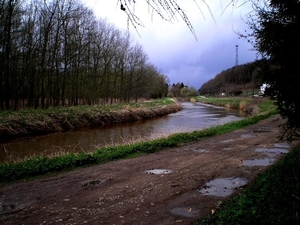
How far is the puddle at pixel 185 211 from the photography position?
15.5 feet

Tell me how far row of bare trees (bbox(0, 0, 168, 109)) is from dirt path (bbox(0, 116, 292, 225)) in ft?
42.0

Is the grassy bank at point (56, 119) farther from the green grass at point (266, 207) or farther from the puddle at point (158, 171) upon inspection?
the green grass at point (266, 207)

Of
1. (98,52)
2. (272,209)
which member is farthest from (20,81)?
(272,209)

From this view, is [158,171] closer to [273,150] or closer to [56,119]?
[273,150]

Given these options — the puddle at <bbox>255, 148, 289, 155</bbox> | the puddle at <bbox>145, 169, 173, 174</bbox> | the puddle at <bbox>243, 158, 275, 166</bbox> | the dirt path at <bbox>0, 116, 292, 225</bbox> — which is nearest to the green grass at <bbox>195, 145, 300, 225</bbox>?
the dirt path at <bbox>0, 116, 292, 225</bbox>

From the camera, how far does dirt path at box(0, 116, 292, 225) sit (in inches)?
188

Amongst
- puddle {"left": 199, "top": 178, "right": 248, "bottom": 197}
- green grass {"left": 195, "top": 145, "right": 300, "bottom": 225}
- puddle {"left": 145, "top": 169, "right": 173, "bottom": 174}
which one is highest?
green grass {"left": 195, "top": 145, "right": 300, "bottom": 225}

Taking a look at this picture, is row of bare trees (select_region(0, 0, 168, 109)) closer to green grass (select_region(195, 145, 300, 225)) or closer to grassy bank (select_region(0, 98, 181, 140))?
grassy bank (select_region(0, 98, 181, 140))

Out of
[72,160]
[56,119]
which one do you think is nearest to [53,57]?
[56,119]

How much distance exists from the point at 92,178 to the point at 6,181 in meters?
2.46

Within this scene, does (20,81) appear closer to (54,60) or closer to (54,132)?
(54,60)

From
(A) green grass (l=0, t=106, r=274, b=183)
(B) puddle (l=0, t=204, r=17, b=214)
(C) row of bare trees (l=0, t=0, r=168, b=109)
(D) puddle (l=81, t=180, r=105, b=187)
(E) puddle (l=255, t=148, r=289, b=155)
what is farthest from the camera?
(C) row of bare trees (l=0, t=0, r=168, b=109)

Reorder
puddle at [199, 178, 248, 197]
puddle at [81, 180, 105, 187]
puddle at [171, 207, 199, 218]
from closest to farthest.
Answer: puddle at [171, 207, 199, 218] → puddle at [199, 178, 248, 197] → puddle at [81, 180, 105, 187]

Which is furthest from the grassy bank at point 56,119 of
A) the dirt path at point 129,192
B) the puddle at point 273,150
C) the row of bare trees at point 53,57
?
Result: the puddle at point 273,150
